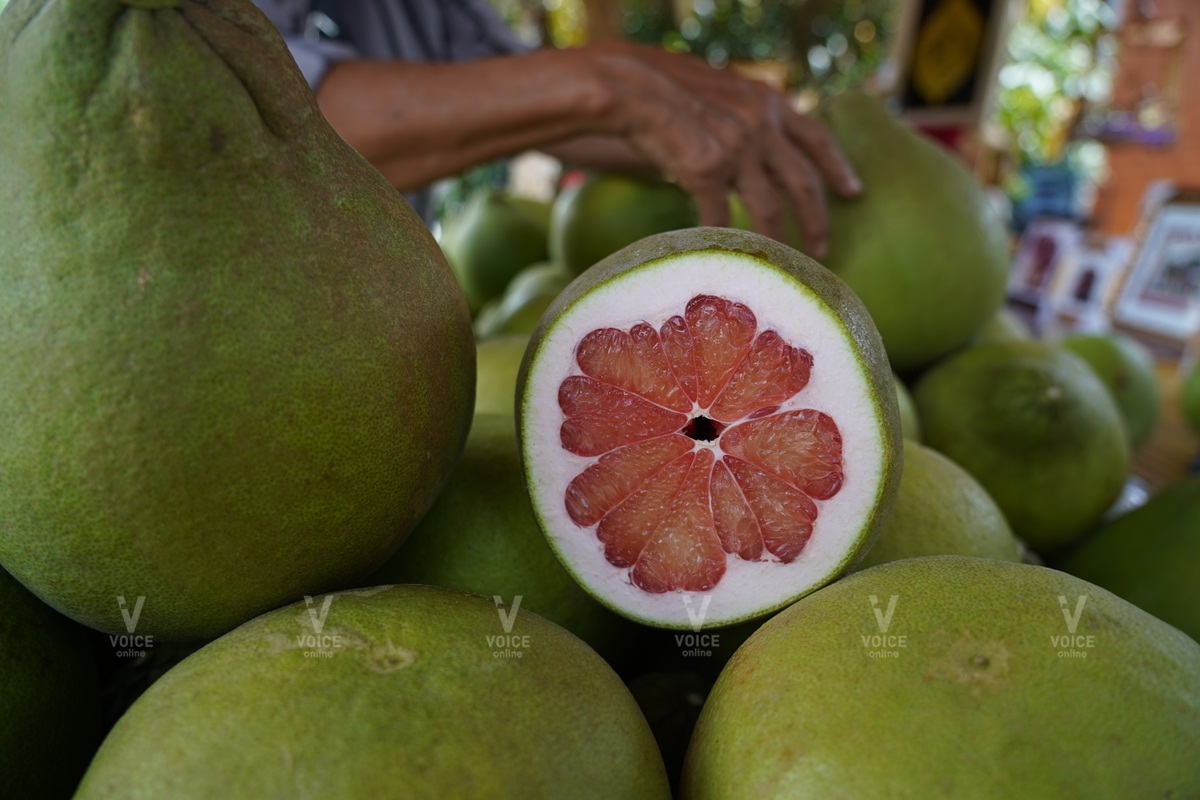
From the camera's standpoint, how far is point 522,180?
21.5 ft

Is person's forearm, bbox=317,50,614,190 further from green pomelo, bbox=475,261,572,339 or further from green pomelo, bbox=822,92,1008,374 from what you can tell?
green pomelo, bbox=822,92,1008,374

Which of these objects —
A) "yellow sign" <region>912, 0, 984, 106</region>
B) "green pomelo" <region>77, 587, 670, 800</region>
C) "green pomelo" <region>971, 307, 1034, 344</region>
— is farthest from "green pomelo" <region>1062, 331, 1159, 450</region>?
"yellow sign" <region>912, 0, 984, 106</region>

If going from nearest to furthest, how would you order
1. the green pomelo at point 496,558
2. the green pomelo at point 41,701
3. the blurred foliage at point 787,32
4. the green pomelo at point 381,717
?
the green pomelo at point 381,717 → the green pomelo at point 41,701 → the green pomelo at point 496,558 → the blurred foliage at point 787,32

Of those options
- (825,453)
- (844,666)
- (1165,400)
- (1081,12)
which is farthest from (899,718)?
(1081,12)

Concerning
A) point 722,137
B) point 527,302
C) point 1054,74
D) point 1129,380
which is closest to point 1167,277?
point 1129,380

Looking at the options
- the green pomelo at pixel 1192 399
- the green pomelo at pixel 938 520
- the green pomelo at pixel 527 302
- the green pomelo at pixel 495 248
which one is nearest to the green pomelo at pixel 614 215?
the green pomelo at pixel 527 302

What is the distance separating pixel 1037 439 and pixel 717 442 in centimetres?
73

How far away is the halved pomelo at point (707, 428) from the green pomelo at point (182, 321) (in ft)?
0.49

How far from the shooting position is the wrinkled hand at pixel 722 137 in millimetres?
1221

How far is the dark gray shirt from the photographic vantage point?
1.33m

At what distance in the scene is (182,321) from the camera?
47cm

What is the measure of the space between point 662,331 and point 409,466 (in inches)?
8.8

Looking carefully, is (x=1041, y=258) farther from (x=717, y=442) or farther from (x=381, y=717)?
(x=381, y=717)

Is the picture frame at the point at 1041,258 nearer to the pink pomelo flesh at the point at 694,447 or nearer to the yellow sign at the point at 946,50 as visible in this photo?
the yellow sign at the point at 946,50
